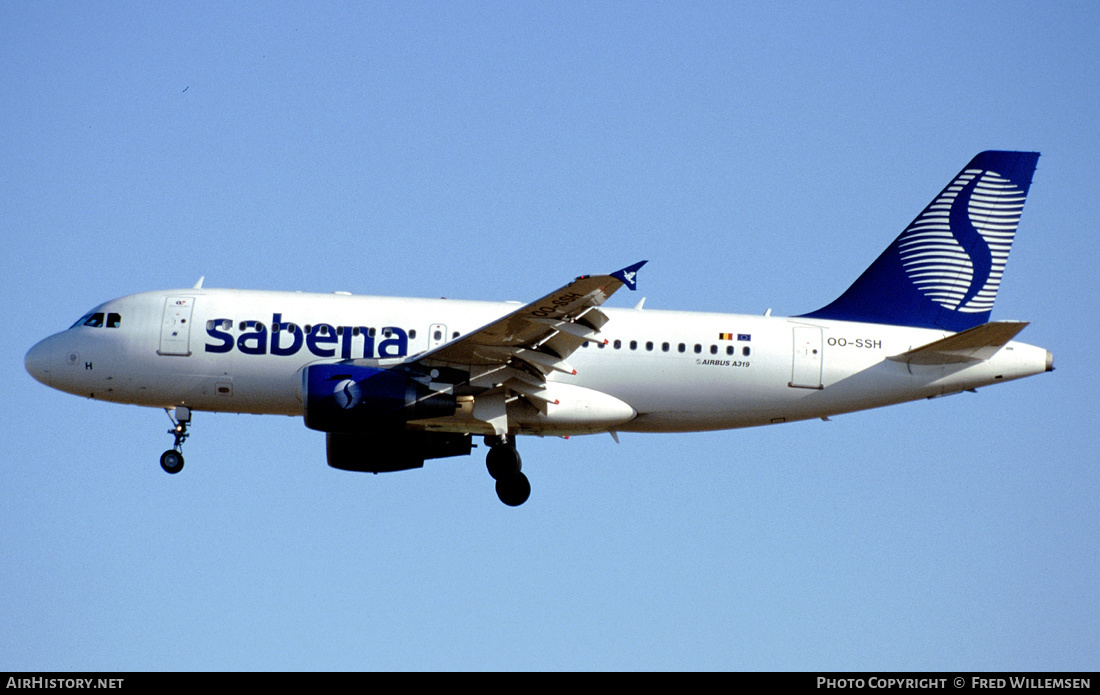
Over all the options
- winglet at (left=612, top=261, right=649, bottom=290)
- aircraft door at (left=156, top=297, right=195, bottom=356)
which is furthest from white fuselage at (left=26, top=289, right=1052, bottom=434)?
winglet at (left=612, top=261, right=649, bottom=290)

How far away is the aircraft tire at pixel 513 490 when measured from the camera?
1260 inches

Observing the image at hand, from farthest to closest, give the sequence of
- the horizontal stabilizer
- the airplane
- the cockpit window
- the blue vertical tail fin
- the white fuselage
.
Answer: the blue vertical tail fin < the cockpit window < the white fuselage < the horizontal stabilizer < the airplane

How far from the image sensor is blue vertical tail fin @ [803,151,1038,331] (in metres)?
33.0

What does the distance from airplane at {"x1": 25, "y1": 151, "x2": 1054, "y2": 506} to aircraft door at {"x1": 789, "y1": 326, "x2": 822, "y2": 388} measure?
0.03 metres

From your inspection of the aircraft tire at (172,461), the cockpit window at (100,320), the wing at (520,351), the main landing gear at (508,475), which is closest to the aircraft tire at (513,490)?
the main landing gear at (508,475)

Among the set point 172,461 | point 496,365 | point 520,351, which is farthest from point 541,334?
point 172,461

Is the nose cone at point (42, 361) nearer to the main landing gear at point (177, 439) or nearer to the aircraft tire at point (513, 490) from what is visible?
the main landing gear at point (177, 439)

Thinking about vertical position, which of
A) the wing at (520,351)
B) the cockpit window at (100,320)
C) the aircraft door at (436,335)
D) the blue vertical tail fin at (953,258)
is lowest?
the wing at (520,351)

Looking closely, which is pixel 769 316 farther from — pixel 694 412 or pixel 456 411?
pixel 456 411

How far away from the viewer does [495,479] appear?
32.3 meters

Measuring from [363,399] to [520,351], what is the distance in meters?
3.42

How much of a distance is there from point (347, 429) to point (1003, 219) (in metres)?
17.1

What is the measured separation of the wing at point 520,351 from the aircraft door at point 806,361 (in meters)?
4.47

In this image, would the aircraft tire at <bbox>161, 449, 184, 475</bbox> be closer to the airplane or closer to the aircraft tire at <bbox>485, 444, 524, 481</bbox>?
the airplane
